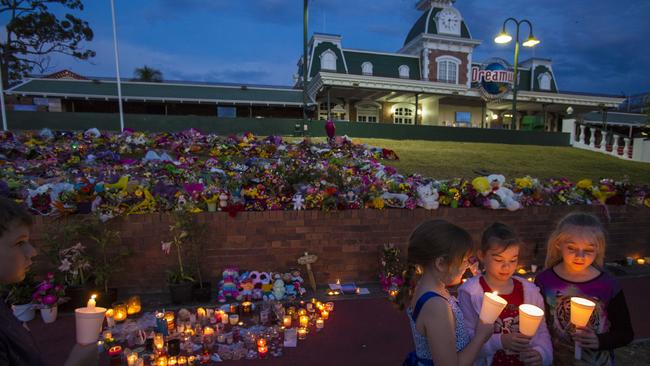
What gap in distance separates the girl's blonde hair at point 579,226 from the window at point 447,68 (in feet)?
90.7

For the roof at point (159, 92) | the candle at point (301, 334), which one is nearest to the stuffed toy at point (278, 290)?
the candle at point (301, 334)

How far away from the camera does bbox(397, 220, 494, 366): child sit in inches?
67.2

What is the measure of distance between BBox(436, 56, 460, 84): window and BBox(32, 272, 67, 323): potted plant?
27865 millimetres

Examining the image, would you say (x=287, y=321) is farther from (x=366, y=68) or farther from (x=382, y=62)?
(x=382, y=62)

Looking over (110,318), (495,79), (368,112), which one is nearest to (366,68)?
(368,112)

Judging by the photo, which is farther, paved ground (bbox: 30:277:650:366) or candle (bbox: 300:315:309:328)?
candle (bbox: 300:315:309:328)

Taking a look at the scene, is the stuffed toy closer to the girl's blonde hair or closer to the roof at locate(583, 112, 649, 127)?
the girl's blonde hair

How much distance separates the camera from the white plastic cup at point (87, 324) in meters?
1.57

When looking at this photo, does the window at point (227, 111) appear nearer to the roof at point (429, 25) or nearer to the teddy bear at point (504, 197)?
the roof at point (429, 25)

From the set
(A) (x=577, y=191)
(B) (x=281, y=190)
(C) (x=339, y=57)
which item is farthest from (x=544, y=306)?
(C) (x=339, y=57)

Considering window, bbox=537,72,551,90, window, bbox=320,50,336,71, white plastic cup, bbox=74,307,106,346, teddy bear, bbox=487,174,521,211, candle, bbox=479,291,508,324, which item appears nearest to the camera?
white plastic cup, bbox=74,307,106,346

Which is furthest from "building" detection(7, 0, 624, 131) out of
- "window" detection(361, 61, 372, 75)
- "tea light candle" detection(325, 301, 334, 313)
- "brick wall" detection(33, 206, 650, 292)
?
"tea light candle" detection(325, 301, 334, 313)

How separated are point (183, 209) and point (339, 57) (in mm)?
24186

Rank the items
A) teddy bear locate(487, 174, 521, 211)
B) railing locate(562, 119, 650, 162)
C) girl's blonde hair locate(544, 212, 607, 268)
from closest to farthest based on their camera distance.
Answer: girl's blonde hair locate(544, 212, 607, 268)
teddy bear locate(487, 174, 521, 211)
railing locate(562, 119, 650, 162)
